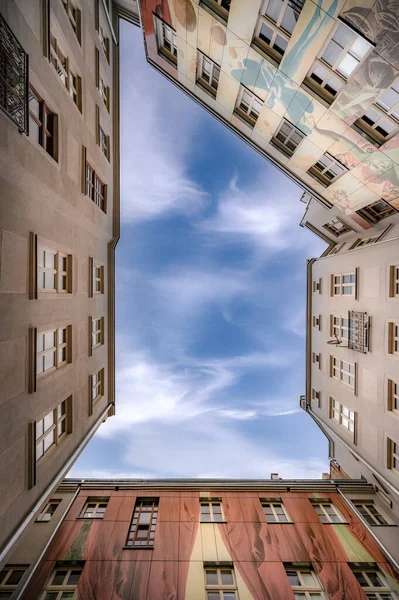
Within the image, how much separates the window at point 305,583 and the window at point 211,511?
5.30 meters

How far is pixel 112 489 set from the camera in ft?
76.8

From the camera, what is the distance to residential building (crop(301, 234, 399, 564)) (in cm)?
1781

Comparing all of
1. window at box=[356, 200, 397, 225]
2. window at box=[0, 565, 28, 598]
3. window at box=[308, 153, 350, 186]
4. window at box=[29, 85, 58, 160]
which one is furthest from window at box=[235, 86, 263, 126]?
window at box=[0, 565, 28, 598]

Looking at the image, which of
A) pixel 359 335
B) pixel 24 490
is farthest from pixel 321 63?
pixel 24 490

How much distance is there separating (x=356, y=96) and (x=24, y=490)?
23.5 metres

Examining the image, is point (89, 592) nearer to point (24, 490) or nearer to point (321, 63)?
point (24, 490)

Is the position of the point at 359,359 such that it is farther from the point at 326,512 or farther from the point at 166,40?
the point at 166,40

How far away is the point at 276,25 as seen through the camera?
47.3ft

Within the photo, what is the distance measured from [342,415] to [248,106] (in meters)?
25.0

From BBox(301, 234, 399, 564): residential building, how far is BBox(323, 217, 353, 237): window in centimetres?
309

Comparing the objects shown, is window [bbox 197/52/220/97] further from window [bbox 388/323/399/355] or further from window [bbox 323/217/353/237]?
window [bbox 388/323/399/355]

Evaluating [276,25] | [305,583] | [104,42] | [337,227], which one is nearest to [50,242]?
[276,25]

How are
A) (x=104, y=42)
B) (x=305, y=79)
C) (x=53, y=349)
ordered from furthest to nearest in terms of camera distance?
1. (x=104, y=42)
2. (x=305, y=79)
3. (x=53, y=349)

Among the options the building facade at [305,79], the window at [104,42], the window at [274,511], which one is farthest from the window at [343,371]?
the window at [104,42]
